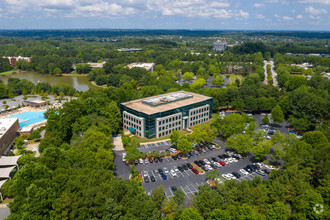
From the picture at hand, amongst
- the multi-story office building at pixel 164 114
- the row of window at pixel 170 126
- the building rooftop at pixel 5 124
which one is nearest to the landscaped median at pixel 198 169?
the row of window at pixel 170 126

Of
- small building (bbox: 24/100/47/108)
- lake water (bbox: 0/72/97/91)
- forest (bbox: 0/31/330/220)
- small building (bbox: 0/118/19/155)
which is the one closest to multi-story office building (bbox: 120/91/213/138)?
forest (bbox: 0/31/330/220)

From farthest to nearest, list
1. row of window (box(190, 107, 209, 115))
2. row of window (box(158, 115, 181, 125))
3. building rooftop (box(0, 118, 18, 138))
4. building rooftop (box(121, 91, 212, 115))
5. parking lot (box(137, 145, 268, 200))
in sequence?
row of window (box(190, 107, 209, 115)) < building rooftop (box(121, 91, 212, 115)) < row of window (box(158, 115, 181, 125)) < building rooftop (box(0, 118, 18, 138)) < parking lot (box(137, 145, 268, 200))

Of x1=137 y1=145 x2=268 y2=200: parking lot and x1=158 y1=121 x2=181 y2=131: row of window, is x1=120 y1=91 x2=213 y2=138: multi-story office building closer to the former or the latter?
x1=158 y1=121 x2=181 y2=131: row of window

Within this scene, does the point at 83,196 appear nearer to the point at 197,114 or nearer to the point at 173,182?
the point at 173,182

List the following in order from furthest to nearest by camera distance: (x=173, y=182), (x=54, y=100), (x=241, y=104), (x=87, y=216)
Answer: (x=54, y=100) → (x=241, y=104) → (x=173, y=182) → (x=87, y=216)

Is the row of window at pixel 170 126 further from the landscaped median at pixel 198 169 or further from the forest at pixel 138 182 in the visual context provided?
the landscaped median at pixel 198 169

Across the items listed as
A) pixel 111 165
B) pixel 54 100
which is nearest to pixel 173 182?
pixel 111 165

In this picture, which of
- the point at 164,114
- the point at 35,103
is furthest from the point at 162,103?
the point at 35,103
